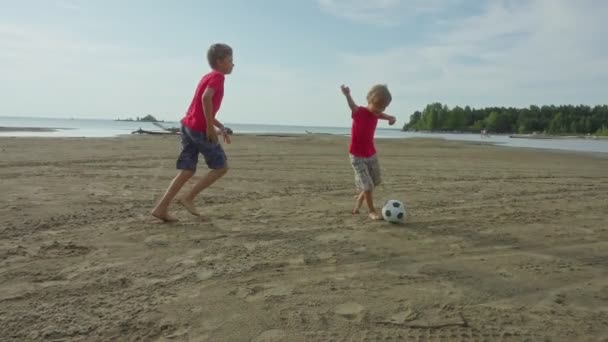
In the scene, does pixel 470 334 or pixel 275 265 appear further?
pixel 275 265

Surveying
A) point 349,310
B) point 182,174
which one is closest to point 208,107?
point 182,174

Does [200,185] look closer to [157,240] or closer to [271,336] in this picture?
[157,240]

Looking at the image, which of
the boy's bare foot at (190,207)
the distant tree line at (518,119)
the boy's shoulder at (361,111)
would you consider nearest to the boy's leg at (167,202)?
the boy's bare foot at (190,207)

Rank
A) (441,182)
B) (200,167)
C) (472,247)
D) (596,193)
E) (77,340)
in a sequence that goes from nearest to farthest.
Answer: (77,340), (472,247), (596,193), (441,182), (200,167)

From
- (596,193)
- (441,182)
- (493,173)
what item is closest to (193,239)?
(441,182)

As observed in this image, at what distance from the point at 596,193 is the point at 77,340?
28.3ft

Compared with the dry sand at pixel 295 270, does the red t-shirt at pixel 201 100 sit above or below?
above

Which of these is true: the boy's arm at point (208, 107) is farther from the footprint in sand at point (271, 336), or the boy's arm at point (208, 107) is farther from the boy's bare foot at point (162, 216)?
the footprint in sand at point (271, 336)

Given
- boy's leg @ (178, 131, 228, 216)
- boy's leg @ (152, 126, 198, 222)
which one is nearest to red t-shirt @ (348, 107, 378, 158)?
boy's leg @ (178, 131, 228, 216)

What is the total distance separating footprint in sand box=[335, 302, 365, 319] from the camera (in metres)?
2.75

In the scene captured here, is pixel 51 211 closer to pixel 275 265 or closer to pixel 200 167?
pixel 275 265

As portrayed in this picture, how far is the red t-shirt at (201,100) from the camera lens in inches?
203

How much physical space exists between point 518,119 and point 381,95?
129129 mm

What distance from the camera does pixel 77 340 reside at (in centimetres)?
240
